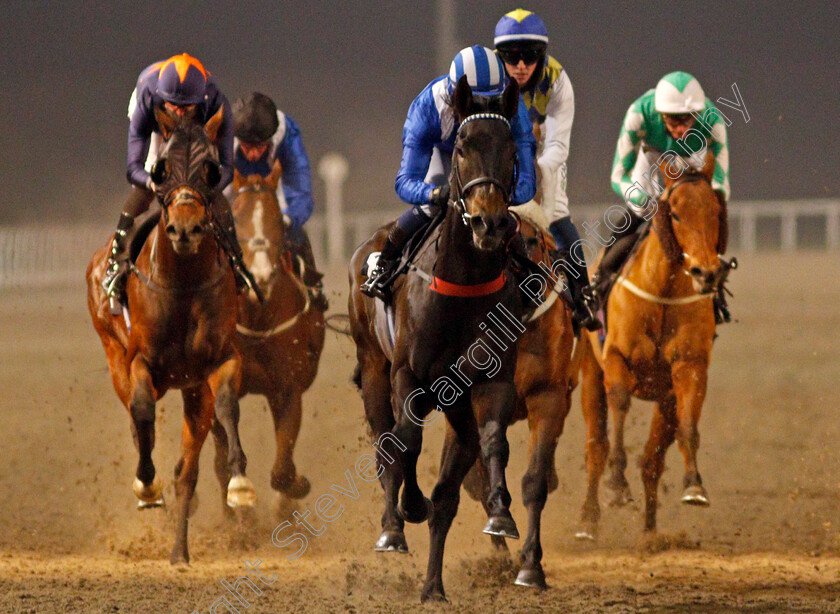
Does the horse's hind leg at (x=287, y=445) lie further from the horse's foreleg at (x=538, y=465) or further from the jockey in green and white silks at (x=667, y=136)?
the jockey in green and white silks at (x=667, y=136)

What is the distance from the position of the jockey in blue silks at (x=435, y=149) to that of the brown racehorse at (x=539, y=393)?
0.57 meters

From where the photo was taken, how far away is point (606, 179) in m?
23.5

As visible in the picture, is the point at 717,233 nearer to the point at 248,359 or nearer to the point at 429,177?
the point at 429,177

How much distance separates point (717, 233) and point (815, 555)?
5.48ft

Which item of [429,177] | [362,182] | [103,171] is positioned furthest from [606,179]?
[429,177]

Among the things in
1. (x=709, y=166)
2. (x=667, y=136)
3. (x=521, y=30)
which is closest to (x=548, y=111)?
(x=521, y=30)

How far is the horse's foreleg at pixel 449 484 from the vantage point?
15.6 feet

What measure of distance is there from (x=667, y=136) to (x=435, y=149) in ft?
7.37

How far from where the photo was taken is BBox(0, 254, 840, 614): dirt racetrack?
496 cm

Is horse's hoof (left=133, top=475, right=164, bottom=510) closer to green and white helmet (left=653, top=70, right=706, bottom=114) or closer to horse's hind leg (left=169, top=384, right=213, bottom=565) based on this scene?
horse's hind leg (left=169, top=384, right=213, bottom=565)

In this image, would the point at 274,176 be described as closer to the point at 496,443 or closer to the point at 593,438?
the point at 593,438

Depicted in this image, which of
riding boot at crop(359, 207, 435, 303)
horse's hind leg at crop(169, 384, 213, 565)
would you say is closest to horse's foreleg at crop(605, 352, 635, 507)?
riding boot at crop(359, 207, 435, 303)

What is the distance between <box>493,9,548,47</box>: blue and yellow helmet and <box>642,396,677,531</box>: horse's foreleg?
83.8 inches

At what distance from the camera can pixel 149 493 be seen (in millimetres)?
5551
